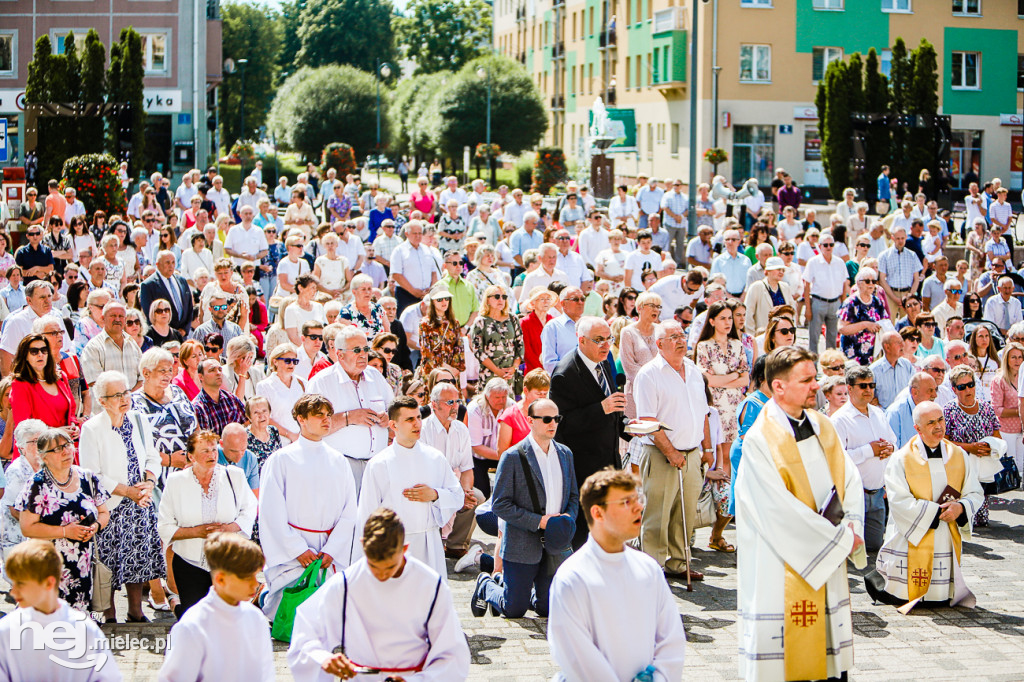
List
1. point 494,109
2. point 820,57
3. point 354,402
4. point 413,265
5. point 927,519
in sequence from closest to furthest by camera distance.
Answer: point 927,519 → point 354,402 → point 413,265 → point 820,57 → point 494,109

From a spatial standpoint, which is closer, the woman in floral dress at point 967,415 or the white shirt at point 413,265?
the woman in floral dress at point 967,415

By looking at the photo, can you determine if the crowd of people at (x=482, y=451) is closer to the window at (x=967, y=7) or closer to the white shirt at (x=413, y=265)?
the white shirt at (x=413, y=265)

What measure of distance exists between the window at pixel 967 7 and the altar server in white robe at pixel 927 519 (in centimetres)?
5286

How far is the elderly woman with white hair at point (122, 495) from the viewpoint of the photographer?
8570mm

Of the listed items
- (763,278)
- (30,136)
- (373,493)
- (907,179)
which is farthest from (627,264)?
(30,136)

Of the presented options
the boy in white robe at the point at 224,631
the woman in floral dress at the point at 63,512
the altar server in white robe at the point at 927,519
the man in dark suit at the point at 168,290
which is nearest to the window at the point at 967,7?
the man in dark suit at the point at 168,290

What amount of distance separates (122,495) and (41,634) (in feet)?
10.9

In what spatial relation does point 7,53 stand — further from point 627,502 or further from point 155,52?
point 627,502

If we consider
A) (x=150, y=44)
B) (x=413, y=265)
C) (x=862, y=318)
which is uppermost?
(x=150, y=44)

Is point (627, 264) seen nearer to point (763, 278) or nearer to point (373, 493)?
point (763, 278)

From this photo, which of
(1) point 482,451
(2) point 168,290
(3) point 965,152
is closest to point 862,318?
(1) point 482,451

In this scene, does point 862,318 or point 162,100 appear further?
point 162,100

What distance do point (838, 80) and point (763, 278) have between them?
96.9 ft

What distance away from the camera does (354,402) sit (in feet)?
32.2
